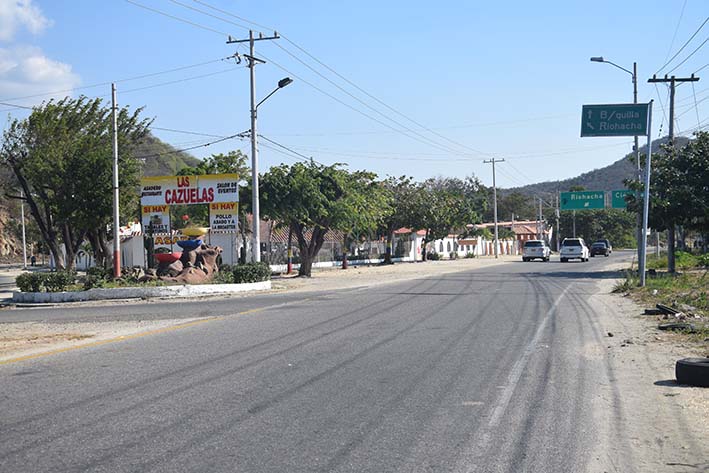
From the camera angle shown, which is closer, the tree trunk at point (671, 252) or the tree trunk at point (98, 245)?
the tree trunk at point (671, 252)

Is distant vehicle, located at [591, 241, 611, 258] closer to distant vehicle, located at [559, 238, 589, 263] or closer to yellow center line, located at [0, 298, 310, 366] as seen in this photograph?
distant vehicle, located at [559, 238, 589, 263]

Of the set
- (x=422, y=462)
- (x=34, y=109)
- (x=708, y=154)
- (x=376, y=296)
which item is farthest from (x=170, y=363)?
(x=34, y=109)

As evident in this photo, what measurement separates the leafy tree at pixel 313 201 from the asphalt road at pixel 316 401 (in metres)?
25.1

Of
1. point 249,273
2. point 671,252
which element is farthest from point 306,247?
point 671,252

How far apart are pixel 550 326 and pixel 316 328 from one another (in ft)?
16.3

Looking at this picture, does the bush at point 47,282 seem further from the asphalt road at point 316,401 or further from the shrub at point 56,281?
the asphalt road at point 316,401

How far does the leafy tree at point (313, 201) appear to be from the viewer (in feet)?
136

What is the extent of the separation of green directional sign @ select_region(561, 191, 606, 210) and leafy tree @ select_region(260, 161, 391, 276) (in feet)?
70.4

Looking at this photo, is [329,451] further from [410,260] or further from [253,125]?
[410,260]

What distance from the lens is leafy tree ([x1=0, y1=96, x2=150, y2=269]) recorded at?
124ft

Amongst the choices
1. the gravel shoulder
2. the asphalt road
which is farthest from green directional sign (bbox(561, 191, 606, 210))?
the gravel shoulder

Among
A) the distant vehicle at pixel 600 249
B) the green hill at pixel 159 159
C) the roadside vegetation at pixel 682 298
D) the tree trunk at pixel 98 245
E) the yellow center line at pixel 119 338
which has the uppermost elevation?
the green hill at pixel 159 159

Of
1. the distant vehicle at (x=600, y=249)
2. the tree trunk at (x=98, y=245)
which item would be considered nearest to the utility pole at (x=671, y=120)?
the tree trunk at (x=98, y=245)

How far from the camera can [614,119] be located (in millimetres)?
31188
